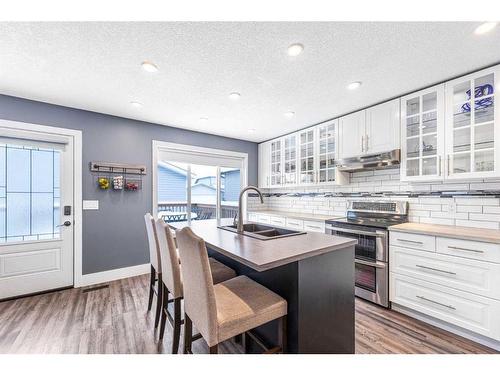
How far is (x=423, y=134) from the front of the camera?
240 cm

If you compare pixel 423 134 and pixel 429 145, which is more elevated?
pixel 423 134

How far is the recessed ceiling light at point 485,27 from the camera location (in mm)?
1509

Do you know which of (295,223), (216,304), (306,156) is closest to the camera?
(216,304)

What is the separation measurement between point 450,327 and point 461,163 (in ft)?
4.91

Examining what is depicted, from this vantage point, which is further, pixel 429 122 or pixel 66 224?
pixel 66 224

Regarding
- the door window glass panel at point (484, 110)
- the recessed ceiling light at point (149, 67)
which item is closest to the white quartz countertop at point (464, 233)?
the door window glass panel at point (484, 110)

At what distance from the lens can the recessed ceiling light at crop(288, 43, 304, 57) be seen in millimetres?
1695

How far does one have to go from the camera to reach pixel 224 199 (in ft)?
15.6

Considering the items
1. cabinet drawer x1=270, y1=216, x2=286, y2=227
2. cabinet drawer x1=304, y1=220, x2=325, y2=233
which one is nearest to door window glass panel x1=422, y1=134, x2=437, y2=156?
cabinet drawer x1=304, y1=220, x2=325, y2=233

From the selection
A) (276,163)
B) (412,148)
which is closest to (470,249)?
(412,148)

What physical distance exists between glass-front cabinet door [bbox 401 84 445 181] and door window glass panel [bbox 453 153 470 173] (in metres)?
0.10

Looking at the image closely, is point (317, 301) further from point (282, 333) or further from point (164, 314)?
point (164, 314)

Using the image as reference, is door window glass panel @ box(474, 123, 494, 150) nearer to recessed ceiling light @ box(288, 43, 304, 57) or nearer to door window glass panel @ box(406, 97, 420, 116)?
door window glass panel @ box(406, 97, 420, 116)
